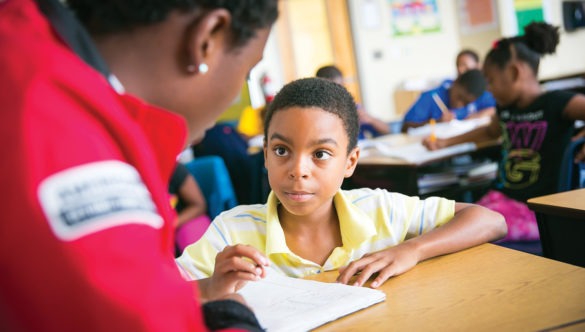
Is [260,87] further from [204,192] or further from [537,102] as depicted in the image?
[537,102]

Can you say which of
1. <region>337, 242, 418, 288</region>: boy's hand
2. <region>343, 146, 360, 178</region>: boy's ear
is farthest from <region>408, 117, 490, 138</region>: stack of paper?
<region>337, 242, 418, 288</region>: boy's hand

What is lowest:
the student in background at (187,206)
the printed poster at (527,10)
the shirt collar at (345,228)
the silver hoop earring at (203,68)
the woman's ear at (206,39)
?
the student in background at (187,206)

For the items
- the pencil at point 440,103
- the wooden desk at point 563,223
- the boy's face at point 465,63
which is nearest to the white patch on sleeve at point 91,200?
the wooden desk at point 563,223

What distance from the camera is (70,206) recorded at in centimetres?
39

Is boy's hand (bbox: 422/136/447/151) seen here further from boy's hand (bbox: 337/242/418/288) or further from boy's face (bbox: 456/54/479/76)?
boy's face (bbox: 456/54/479/76)

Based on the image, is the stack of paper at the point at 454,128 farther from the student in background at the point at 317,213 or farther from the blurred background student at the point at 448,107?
the student in background at the point at 317,213

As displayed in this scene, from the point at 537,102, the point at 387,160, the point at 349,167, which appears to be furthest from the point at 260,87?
the point at 349,167

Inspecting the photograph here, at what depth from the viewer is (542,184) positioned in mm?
2238

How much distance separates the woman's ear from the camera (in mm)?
520

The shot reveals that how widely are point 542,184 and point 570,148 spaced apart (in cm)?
19

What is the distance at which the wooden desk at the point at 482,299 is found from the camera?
75 cm

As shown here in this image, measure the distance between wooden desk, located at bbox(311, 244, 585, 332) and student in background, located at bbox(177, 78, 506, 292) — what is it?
15cm

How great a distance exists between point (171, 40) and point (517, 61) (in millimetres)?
2224

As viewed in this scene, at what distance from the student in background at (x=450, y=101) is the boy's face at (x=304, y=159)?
2641mm
